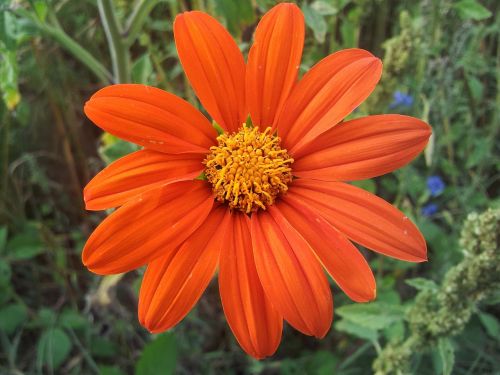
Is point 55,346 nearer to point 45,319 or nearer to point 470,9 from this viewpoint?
point 45,319

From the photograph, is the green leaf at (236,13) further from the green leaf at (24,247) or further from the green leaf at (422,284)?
the green leaf at (24,247)

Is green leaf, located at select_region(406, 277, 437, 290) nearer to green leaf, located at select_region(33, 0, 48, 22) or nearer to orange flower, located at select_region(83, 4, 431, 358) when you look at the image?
orange flower, located at select_region(83, 4, 431, 358)

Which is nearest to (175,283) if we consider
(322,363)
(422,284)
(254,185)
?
(254,185)

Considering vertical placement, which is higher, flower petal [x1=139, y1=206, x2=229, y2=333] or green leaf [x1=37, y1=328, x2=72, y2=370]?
flower petal [x1=139, y1=206, x2=229, y2=333]

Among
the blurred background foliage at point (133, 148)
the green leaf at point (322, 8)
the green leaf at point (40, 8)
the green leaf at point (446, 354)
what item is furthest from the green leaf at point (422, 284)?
the green leaf at point (40, 8)

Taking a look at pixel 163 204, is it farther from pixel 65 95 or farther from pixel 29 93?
pixel 29 93

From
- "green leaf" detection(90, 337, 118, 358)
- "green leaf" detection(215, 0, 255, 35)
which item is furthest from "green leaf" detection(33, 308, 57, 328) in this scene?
"green leaf" detection(215, 0, 255, 35)

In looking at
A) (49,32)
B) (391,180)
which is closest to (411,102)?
(391,180)

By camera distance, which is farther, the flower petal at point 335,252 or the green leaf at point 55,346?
the green leaf at point 55,346
